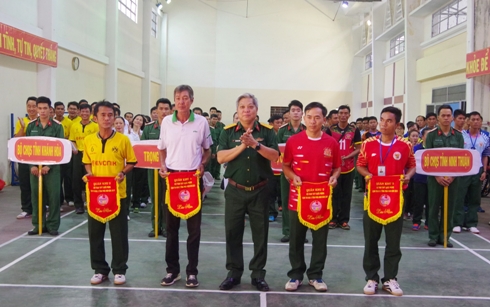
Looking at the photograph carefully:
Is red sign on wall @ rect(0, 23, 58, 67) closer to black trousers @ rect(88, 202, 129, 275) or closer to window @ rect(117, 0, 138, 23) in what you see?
window @ rect(117, 0, 138, 23)

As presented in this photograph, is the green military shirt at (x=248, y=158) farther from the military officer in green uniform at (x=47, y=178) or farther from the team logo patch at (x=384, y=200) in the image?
Answer: the military officer in green uniform at (x=47, y=178)

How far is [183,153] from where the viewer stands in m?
3.54

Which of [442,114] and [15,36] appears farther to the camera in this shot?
[15,36]

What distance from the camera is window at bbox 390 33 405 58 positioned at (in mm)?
14922

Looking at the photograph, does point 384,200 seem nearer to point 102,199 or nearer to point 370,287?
point 370,287

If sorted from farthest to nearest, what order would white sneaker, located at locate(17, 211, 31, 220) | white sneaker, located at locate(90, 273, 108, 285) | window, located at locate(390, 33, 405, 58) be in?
window, located at locate(390, 33, 405, 58) → white sneaker, located at locate(17, 211, 31, 220) → white sneaker, located at locate(90, 273, 108, 285)

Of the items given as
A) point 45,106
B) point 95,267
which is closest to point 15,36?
point 45,106

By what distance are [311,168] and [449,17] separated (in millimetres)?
10387

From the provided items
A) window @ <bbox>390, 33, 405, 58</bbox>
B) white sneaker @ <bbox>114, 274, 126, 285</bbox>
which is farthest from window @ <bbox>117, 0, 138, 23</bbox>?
white sneaker @ <bbox>114, 274, 126, 285</bbox>

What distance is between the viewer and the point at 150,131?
5488 millimetres

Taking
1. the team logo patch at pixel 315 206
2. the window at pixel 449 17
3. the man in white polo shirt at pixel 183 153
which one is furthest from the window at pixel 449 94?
the man in white polo shirt at pixel 183 153

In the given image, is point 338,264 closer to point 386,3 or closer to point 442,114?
point 442,114

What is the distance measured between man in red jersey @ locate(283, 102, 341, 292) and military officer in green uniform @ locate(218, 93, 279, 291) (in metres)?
0.20

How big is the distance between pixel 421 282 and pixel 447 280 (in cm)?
28
